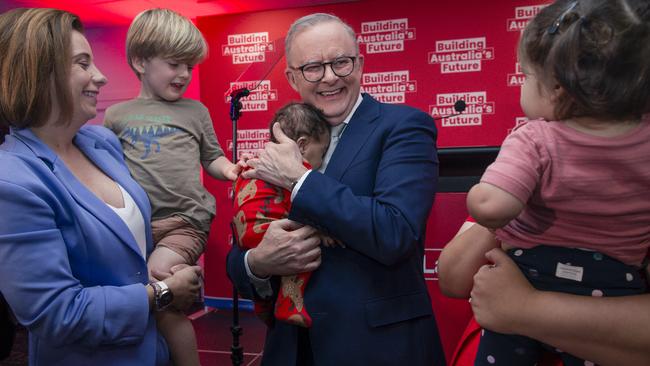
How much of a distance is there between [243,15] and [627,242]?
5502 millimetres

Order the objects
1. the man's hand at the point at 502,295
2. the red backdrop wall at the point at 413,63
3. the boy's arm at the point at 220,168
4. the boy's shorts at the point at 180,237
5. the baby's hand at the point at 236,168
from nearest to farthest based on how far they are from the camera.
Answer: the man's hand at the point at 502,295 → the baby's hand at the point at 236,168 → the boy's shorts at the point at 180,237 → the boy's arm at the point at 220,168 → the red backdrop wall at the point at 413,63

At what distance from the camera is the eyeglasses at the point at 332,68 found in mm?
1623

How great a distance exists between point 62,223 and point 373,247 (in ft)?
2.71

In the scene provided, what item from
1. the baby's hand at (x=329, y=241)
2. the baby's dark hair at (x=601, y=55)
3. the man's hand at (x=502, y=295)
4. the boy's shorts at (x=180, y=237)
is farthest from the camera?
the boy's shorts at (x=180, y=237)

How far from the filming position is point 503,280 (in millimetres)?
1067

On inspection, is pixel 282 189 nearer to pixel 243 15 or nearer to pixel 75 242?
pixel 75 242

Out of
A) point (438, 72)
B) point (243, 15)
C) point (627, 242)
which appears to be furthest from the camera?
point (243, 15)

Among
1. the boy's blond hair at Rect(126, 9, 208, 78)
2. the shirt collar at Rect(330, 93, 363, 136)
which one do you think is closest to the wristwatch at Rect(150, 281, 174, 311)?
the shirt collar at Rect(330, 93, 363, 136)

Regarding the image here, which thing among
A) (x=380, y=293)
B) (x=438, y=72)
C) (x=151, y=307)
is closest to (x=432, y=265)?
(x=380, y=293)

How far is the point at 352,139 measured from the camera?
153cm

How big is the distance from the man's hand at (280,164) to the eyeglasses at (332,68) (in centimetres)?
21

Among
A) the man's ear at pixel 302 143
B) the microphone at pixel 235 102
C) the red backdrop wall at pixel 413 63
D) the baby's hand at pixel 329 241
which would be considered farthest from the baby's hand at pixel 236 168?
the red backdrop wall at pixel 413 63

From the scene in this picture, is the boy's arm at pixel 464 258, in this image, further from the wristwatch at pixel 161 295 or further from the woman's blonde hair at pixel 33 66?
the woman's blonde hair at pixel 33 66

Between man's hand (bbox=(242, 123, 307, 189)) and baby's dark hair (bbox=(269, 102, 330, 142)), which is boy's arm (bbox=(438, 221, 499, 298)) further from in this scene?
baby's dark hair (bbox=(269, 102, 330, 142))
